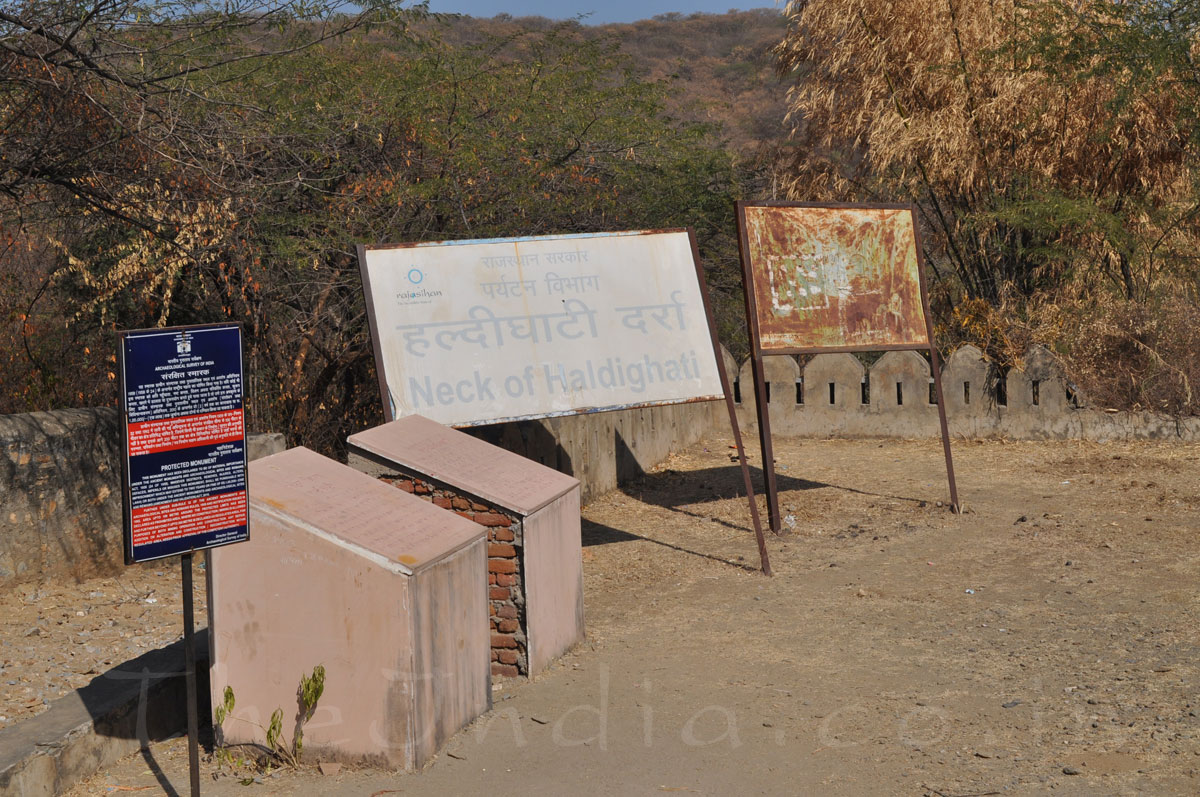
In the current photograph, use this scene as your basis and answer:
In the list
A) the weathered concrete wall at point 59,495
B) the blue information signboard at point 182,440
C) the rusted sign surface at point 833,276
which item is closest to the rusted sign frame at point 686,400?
the rusted sign surface at point 833,276

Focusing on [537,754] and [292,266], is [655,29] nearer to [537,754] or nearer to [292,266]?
[292,266]

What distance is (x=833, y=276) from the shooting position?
9766mm

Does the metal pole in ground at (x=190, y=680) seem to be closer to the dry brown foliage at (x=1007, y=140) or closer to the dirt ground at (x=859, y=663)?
the dirt ground at (x=859, y=663)

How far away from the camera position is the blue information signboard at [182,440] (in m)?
4.19

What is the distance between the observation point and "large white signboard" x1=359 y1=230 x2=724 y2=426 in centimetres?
781

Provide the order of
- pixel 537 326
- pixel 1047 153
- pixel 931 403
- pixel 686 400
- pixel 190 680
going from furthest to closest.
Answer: pixel 1047 153
pixel 931 403
pixel 686 400
pixel 537 326
pixel 190 680

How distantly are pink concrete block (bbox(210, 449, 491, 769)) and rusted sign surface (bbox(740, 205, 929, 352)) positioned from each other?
490cm

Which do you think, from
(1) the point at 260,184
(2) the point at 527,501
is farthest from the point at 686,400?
(1) the point at 260,184

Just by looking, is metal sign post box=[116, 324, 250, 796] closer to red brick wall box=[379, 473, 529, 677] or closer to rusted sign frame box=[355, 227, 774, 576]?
red brick wall box=[379, 473, 529, 677]

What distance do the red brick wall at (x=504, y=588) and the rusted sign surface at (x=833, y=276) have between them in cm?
397

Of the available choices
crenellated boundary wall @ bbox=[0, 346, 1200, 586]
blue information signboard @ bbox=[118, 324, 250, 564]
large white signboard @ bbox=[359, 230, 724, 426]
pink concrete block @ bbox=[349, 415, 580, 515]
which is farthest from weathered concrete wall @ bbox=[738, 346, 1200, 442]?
blue information signboard @ bbox=[118, 324, 250, 564]

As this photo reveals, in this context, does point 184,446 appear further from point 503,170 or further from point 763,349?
point 503,170

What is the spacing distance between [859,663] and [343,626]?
9.16 ft

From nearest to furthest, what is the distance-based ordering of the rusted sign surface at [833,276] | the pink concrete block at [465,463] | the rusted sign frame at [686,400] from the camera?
1. the pink concrete block at [465,463]
2. the rusted sign frame at [686,400]
3. the rusted sign surface at [833,276]
